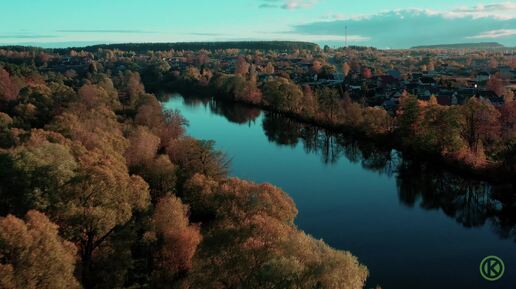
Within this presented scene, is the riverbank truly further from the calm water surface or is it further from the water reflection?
the calm water surface

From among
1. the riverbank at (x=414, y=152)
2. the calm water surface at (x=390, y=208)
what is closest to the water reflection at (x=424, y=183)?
the calm water surface at (x=390, y=208)

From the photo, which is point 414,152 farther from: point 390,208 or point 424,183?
point 390,208

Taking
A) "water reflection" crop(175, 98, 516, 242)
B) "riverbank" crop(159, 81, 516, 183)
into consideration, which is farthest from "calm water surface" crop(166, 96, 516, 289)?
"riverbank" crop(159, 81, 516, 183)

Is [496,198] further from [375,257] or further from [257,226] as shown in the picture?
[257,226]

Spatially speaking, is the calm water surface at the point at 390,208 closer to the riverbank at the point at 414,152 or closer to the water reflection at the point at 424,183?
the water reflection at the point at 424,183

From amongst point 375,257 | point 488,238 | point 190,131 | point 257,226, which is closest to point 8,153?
point 257,226
